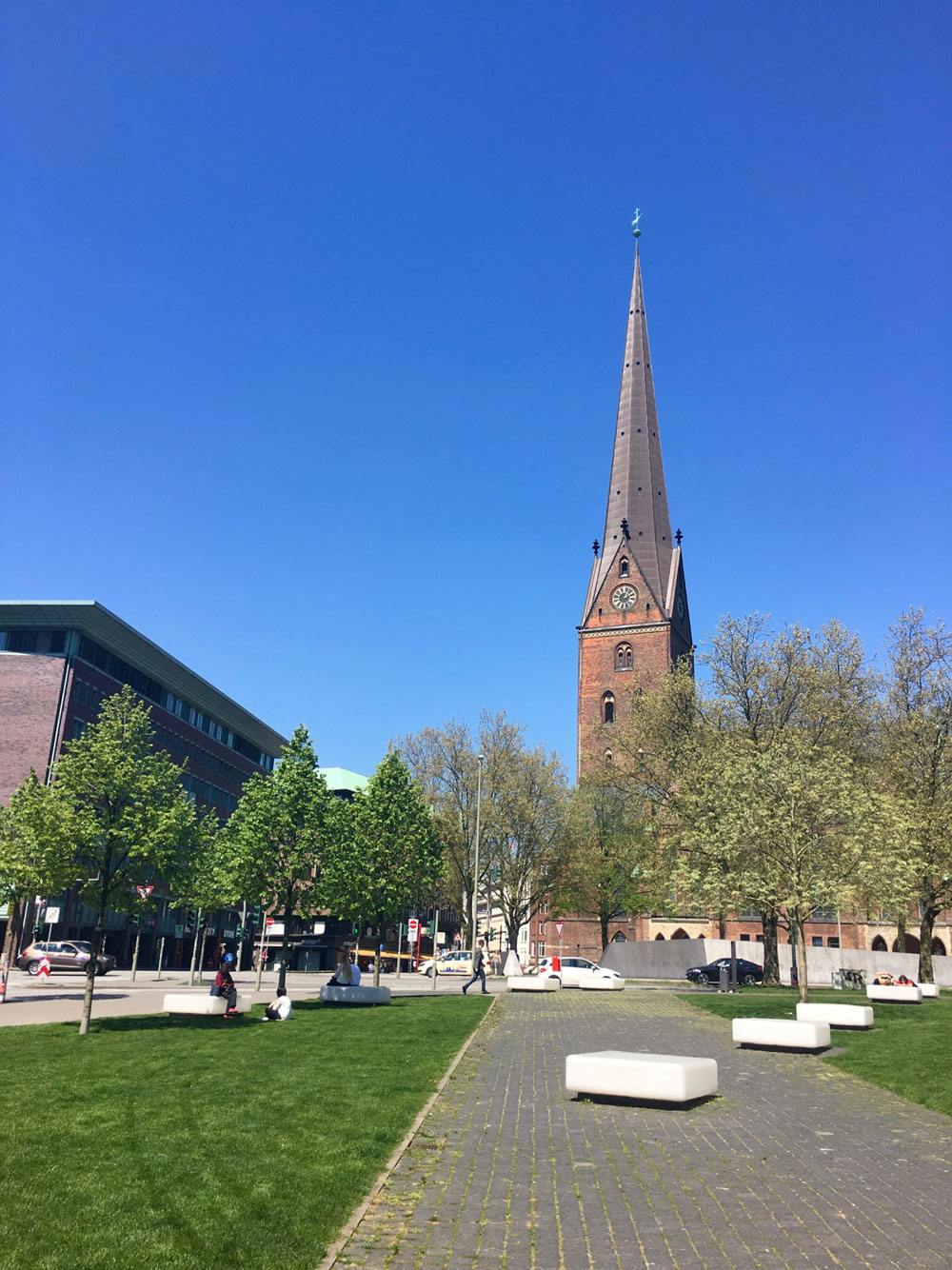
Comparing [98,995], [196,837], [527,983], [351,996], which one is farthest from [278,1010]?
[527,983]

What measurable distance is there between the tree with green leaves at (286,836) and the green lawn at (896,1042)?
11.9 meters

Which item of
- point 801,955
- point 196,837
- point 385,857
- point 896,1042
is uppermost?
point 385,857

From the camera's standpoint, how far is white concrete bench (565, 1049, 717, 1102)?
36.8ft

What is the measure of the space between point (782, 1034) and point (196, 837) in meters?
13.0

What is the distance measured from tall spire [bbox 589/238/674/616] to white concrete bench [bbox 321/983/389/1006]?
236ft

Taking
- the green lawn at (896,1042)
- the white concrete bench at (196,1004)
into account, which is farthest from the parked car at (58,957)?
the green lawn at (896,1042)

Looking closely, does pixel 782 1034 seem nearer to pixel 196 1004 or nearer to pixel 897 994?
pixel 196 1004

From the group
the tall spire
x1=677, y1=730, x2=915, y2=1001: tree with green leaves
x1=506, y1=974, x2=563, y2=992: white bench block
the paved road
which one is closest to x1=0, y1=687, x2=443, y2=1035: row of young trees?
the paved road

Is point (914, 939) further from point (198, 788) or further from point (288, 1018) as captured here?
point (288, 1018)

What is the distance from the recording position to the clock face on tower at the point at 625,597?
94.4 m

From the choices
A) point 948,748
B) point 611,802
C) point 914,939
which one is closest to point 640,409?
point 611,802

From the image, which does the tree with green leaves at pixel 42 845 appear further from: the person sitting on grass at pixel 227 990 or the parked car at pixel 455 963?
the parked car at pixel 455 963

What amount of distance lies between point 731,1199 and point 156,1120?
5.64 meters

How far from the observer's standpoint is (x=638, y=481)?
99.2 meters
